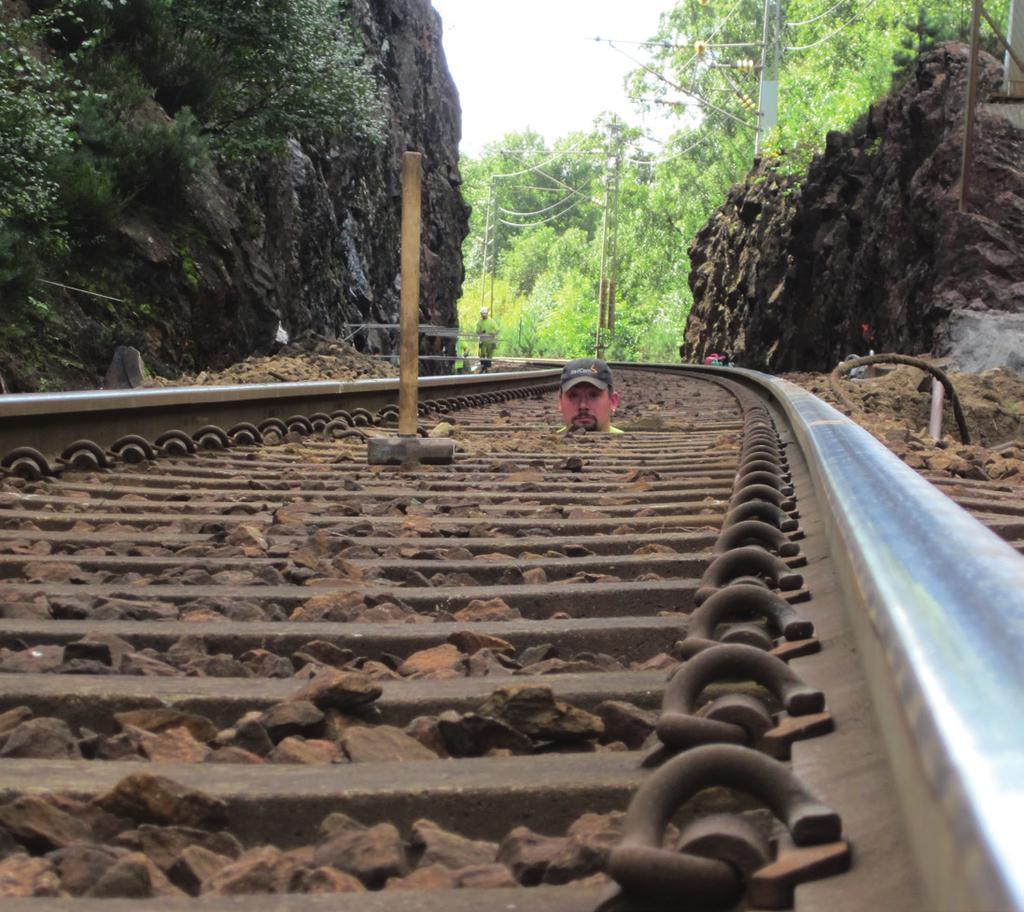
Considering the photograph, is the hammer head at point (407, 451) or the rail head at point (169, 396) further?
the hammer head at point (407, 451)

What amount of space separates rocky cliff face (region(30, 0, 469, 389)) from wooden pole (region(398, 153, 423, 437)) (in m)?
5.59

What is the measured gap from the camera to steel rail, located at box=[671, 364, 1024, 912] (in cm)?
51

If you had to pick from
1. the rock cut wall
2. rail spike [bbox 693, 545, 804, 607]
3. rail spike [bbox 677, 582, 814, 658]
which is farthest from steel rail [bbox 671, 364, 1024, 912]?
the rock cut wall

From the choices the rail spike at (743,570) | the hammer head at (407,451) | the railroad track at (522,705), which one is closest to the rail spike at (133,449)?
the hammer head at (407,451)

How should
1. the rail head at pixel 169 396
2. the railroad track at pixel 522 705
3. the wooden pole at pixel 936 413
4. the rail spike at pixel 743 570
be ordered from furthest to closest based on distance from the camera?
the wooden pole at pixel 936 413 < the rail head at pixel 169 396 < the rail spike at pixel 743 570 < the railroad track at pixel 522 705

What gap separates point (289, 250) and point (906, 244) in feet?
28.7

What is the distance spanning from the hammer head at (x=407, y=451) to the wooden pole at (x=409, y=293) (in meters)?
0.11

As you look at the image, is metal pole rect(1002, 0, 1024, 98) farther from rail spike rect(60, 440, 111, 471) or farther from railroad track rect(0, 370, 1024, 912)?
railroad track rect(0, 370, 1024, 912)

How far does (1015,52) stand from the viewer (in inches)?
539

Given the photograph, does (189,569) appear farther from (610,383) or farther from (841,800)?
(610,383)

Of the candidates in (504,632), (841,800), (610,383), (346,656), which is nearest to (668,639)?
(504,632)

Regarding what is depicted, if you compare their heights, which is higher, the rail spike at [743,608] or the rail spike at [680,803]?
the rail spike at [743,608]

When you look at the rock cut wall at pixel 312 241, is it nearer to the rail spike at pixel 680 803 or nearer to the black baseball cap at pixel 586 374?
the black baseball cap at pixel 586 374

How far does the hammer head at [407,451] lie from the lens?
16.0 ft
